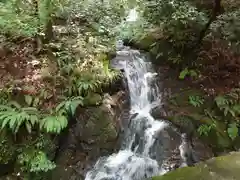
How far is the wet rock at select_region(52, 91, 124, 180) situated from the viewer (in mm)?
5738

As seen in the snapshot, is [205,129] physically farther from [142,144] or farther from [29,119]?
[29,119]

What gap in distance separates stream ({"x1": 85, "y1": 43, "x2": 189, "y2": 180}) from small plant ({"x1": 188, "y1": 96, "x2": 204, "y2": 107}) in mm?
819

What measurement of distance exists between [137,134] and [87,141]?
1244 millimetres

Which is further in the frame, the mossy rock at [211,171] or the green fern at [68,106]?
the green fern at [68,106]

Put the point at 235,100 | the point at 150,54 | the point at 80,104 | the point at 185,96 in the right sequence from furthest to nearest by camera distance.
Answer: the point at 150,54, the point at 185,96, the point at 235,100, the point at 80,104

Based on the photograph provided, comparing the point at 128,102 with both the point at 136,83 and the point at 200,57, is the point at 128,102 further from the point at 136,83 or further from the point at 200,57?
the point at 200,57

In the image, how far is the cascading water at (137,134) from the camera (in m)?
5.92

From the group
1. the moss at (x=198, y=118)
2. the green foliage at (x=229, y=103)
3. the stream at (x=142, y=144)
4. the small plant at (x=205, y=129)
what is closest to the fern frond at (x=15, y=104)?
the stream at (x=142, y=144)

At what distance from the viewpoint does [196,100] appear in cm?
718

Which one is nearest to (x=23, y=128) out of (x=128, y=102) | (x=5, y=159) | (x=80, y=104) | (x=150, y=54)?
(x=5, y=159)

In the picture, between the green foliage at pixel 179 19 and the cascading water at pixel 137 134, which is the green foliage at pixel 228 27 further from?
the cascading water at pixel 137 134

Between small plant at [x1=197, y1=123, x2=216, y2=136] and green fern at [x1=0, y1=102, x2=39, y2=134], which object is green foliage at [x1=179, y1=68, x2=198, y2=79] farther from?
green fern at [x1=0, y1=102, x2=39, y2=134]

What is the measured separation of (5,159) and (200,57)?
5.69m

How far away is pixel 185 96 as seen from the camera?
739 cm
